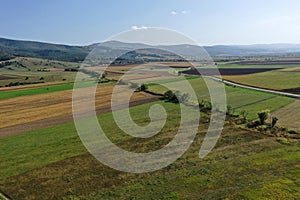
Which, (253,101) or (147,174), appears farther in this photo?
(253,101)

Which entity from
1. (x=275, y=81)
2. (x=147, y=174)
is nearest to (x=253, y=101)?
(x=275, y=81)

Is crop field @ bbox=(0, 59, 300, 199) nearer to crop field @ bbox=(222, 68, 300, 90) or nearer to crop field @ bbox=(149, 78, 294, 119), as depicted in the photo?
crop field @ bbox=(149, 78, 294, 119)

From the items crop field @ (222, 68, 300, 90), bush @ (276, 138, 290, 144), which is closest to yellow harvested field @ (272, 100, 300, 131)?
bush @ (276, 138, 290, 144)

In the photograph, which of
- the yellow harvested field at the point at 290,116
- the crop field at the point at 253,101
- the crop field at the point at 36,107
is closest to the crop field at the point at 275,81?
the crop field at the point at 253,101

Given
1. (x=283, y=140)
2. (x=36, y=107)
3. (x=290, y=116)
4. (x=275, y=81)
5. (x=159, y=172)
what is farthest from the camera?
(x=275, y=81)

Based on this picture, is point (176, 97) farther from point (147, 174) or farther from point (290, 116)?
point (147, 174)

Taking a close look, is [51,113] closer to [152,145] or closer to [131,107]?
[131,107]

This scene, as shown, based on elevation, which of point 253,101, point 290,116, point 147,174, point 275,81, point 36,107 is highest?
point 275,81
